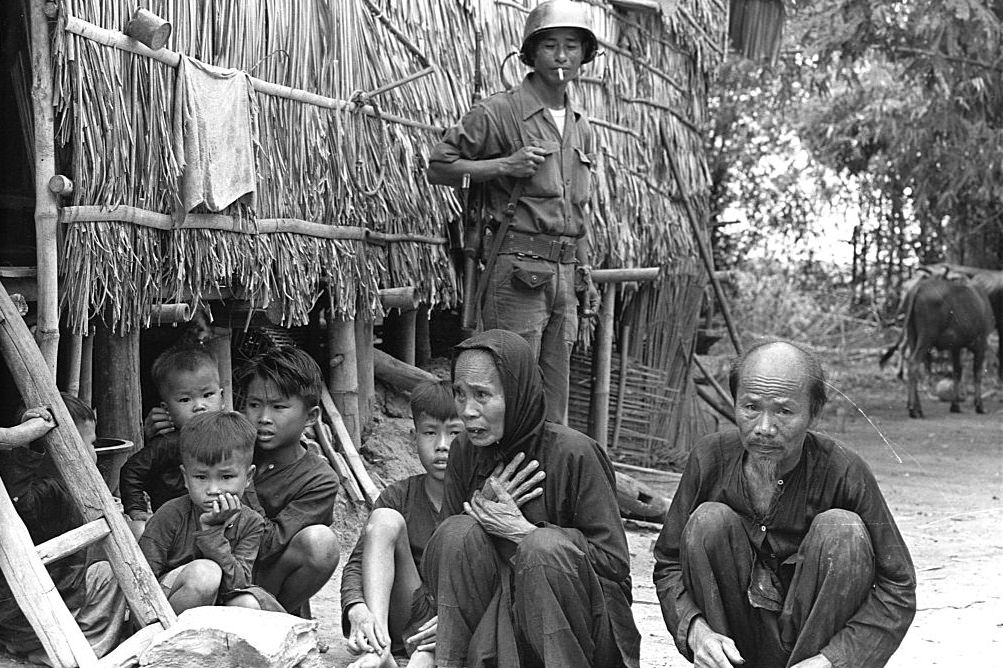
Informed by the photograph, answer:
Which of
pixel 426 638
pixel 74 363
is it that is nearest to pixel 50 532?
pixel 74 363

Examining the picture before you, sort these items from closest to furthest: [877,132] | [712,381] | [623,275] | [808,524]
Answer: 1. [808,524]
2. [623,275]
3. [712,381]
4. [877,132]

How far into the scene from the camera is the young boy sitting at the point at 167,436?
14.1 feet

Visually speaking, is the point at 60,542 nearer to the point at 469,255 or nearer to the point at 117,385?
the point at 117,385

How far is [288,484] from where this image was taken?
13.9 feet

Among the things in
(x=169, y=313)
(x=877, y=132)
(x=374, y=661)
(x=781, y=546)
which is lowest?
(x=374, y=661)

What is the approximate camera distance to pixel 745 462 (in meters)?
3.33

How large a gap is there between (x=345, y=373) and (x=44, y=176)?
2295mm

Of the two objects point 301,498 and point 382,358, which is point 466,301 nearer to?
point 382,358

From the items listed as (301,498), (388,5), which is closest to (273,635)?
(301,498)

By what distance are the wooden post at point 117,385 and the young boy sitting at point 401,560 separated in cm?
134

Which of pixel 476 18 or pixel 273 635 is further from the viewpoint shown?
pixel 476 18

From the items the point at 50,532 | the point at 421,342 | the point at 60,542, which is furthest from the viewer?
the point at 421,342

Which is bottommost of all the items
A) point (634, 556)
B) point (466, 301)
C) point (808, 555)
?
point (634, 556)

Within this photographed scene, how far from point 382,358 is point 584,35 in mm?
2161
